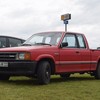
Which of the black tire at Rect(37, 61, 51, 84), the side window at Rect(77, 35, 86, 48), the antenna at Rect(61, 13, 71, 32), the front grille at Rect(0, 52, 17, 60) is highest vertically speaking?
the antenna at Rect(61, 13, 71, 32)

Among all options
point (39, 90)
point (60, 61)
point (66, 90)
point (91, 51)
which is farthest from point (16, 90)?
point (91, 51)

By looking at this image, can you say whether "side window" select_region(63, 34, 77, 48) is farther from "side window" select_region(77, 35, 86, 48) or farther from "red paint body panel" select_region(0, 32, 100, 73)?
"side window" select_region(77, 35, 86, 48)

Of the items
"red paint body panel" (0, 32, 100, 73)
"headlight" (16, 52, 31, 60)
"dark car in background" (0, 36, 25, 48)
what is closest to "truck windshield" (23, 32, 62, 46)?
"red paint body panel" (0, 32, 100, 73)

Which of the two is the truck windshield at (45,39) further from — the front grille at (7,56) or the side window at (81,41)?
the front grille at (7,56)

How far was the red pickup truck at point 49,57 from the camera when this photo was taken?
37.7 ft

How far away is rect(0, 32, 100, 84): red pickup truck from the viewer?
1150 cm

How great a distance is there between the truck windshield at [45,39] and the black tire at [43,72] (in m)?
1.05

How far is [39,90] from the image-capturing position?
33.9ft

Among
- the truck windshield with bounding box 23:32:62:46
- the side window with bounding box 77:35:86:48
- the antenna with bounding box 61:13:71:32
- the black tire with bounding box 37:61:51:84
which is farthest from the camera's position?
the antenna with bounding box 61:13:71:32

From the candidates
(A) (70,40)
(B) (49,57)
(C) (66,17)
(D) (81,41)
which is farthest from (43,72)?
(C) (66,17)

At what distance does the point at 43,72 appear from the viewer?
11.7 meters

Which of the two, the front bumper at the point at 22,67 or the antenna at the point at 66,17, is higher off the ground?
the antenna at the point at 66,17

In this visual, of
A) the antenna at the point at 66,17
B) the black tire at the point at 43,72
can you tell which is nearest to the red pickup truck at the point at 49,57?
the black tire at the point at 43,72

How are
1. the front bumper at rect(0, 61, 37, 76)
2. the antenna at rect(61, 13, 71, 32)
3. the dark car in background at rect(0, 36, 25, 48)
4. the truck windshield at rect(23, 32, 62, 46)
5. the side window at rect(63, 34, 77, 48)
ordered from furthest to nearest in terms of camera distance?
the antenna at rect(61, 13, 71, 32) → the dark car in background at rect(0, 36, 25, 48) → the side window at rect(63, 34, 77, 48) → the truck windshield at rect(23, 32, 62, 46) → the front bumper at rect(0, 61, 37, 76)
